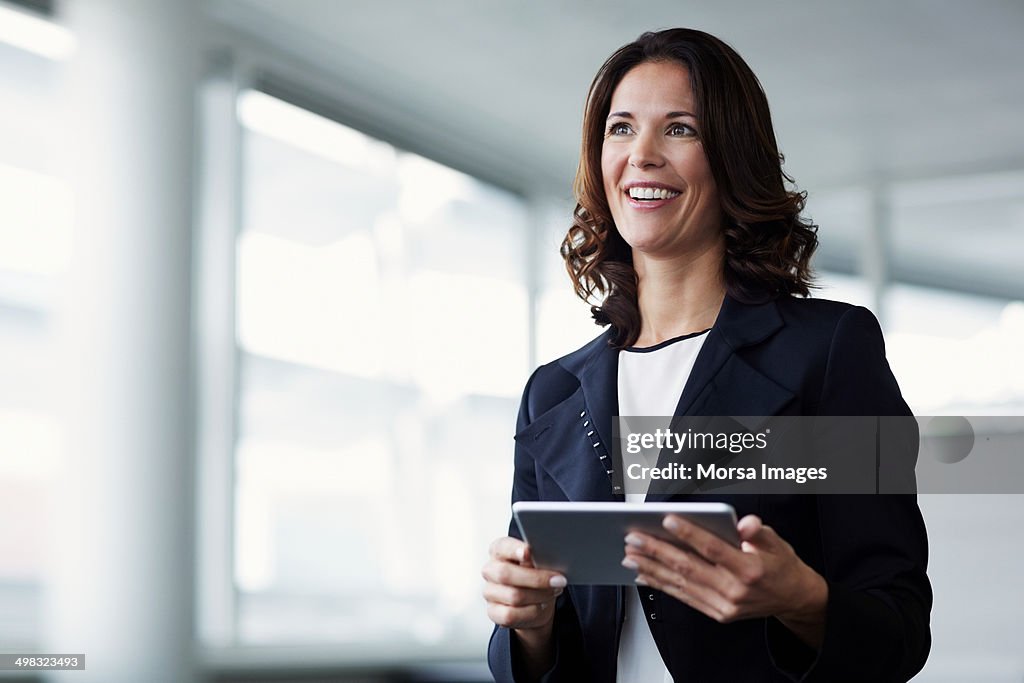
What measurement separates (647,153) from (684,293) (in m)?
0.18

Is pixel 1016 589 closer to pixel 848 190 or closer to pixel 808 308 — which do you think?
pixel 808 308

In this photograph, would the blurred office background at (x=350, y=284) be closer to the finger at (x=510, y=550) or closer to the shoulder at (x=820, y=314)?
the shoulder at (x=820, y=314)

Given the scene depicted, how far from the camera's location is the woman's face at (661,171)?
1448mm

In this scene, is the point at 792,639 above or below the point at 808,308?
below

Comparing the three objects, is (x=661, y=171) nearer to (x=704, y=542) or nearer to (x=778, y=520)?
(x=778, y=520)

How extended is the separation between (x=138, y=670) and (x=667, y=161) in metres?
2.99

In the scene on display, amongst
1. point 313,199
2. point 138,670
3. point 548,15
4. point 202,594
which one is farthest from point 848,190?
point 138,670

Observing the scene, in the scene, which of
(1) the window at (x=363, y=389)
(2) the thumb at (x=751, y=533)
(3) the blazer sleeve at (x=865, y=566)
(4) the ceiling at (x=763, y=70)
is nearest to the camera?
(2) the thumb at (x=751, y=533)

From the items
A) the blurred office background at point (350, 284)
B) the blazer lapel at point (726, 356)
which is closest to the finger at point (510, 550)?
the blazer lapel at point (726, 356)

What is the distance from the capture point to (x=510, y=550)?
1.26m

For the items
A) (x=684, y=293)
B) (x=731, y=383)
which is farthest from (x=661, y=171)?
(x=731, y=383)

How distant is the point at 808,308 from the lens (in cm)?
140

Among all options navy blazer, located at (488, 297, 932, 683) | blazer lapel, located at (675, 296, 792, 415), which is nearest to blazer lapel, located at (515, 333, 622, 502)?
navy blazer, located at (488, 297, 932, 683)

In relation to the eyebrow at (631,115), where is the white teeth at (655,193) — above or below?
below
